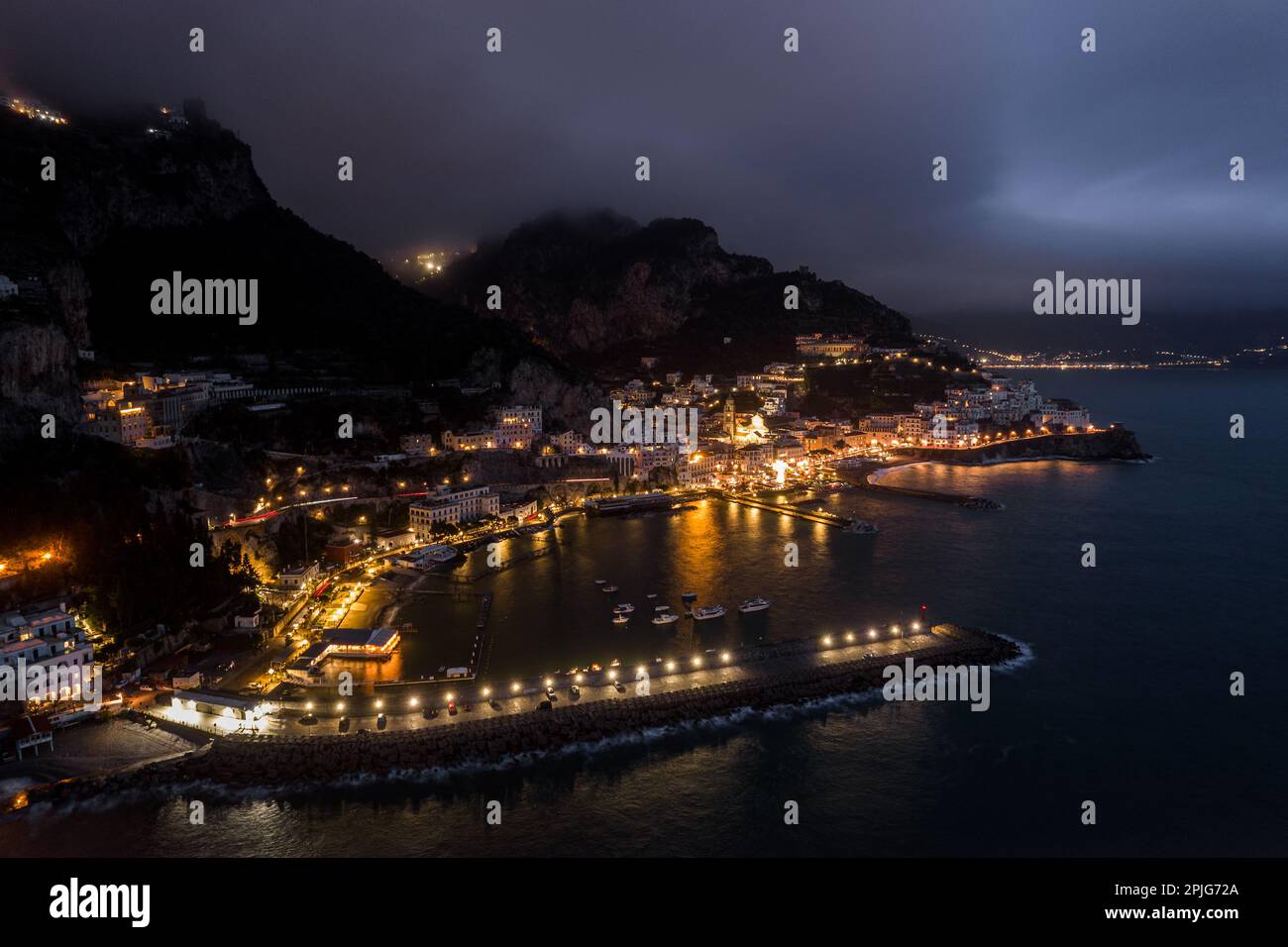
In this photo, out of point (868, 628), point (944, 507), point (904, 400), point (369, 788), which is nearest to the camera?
point (369, 788)

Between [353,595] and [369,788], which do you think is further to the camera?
[353,595]

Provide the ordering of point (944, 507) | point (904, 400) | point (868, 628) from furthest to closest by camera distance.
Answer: point (904, 400), point (944, 507), point (868, 628)

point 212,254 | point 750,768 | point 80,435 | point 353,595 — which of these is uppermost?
point 212,254

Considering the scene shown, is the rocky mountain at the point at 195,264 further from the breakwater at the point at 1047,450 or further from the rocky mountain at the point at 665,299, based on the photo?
→ the rocky mountain at the point at 665,299

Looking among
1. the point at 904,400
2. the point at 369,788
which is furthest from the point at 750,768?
the point at 904,400

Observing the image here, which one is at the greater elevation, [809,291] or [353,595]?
[809,291]

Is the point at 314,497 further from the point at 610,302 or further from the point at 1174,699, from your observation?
the point at 610,302

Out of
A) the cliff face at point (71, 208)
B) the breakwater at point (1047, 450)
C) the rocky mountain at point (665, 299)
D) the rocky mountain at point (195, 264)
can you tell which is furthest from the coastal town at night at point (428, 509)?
the rocky mountain at point (665, 299)
